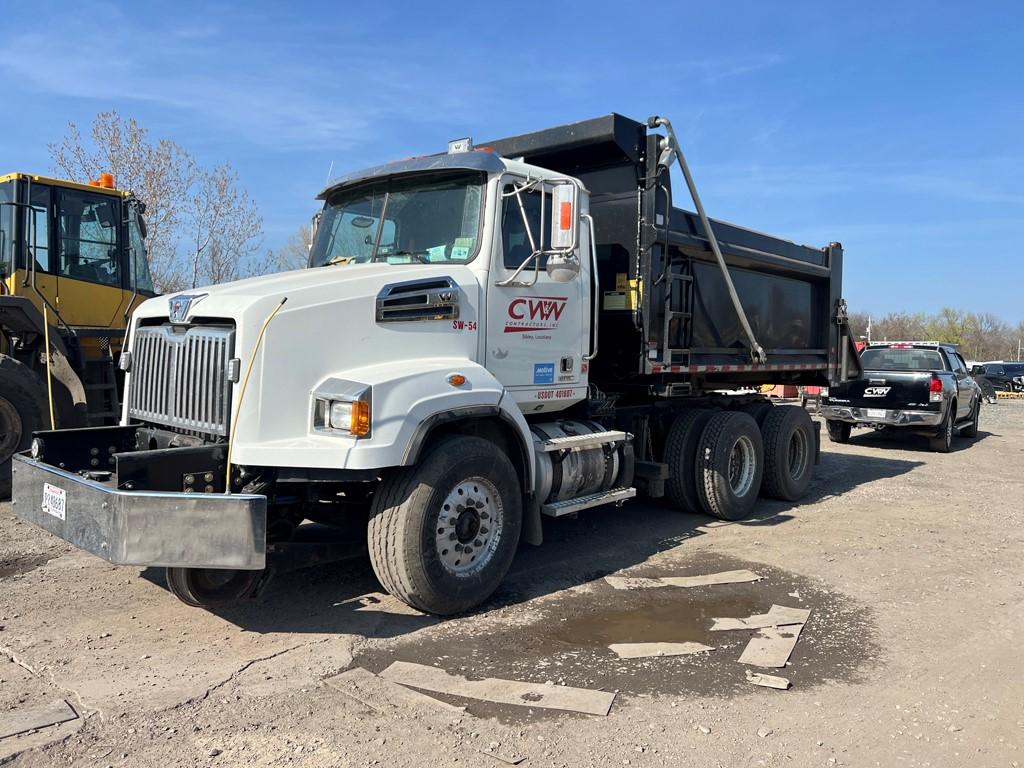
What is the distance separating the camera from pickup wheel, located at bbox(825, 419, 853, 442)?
48.2 ft

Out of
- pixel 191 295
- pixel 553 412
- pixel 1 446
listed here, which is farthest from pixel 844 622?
pixel 1 446

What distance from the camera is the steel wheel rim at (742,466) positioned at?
8.12 metres

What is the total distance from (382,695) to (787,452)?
6391 millimetres

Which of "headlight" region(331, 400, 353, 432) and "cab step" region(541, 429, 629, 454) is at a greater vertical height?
"headlight" region(331, 400, 353, 432)

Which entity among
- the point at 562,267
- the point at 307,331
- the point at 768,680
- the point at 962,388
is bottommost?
the point at 768,680

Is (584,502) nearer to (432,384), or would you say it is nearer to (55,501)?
(432,384)

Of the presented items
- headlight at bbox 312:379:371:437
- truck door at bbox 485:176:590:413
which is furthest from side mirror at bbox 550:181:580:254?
headlight at bbox 312:379:371:437

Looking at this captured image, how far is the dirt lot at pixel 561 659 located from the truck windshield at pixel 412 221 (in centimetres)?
233

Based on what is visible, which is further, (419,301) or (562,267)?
(562,267)

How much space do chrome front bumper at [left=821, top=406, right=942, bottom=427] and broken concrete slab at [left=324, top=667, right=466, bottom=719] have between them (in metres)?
11.9

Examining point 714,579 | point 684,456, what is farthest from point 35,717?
point 684,456

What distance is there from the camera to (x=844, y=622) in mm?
4910

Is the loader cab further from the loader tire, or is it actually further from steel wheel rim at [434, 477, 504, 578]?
steel wheel rim at [434, 477, 504, 578]

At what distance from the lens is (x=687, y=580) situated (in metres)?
5.73
